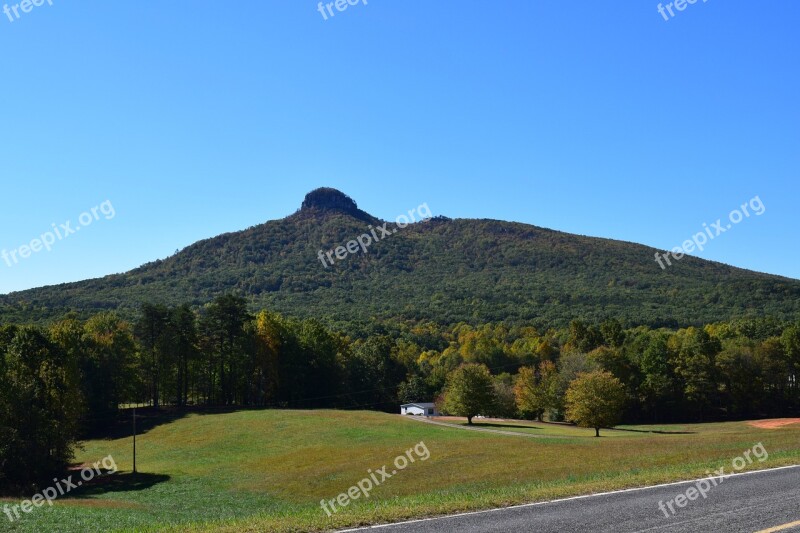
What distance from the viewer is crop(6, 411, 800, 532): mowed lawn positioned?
54.0 feet

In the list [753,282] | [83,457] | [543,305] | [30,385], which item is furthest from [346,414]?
[753,282]

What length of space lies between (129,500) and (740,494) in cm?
3610

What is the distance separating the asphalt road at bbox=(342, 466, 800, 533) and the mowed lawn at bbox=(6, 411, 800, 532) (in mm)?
795

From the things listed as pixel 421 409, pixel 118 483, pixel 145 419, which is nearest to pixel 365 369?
pixel 421 409

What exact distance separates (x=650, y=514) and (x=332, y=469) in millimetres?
34195

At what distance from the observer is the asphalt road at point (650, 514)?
38.8ft

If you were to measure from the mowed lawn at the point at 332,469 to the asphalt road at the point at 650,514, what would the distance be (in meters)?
0.80

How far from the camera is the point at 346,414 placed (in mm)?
72625

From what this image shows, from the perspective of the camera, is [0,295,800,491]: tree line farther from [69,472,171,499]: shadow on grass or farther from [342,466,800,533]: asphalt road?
[342,466,800,533]: asphalt road

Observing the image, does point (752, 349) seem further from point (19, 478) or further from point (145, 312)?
point (19, 478)

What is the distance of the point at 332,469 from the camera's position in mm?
44250

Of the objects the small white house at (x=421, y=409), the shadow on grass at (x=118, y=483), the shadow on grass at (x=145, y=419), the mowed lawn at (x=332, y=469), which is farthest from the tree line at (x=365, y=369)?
the shadow on grass at (x=118, y=483)

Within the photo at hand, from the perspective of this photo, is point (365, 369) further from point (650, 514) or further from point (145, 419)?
point (650, 514)

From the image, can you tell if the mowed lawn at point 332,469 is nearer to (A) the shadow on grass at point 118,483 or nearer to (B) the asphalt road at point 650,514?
(A) the shadow on grass at point 118,483
